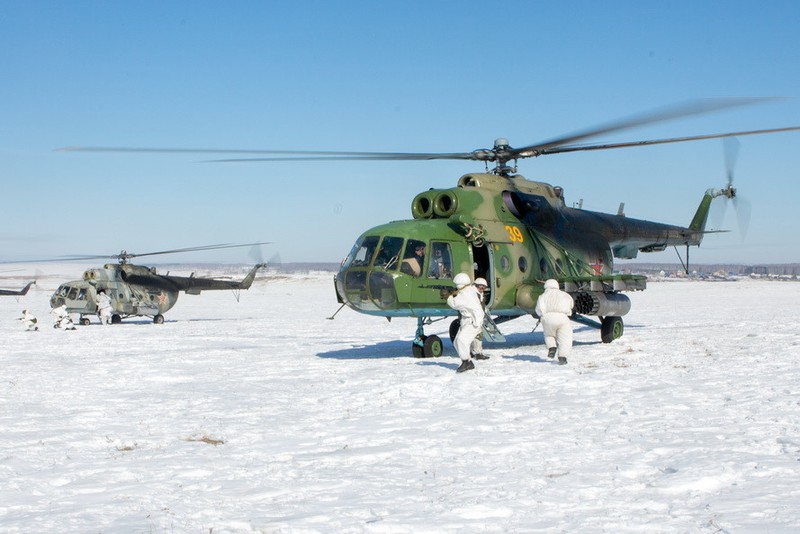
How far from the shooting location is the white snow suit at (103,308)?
1155 inches

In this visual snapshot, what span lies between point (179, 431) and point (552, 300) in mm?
7263

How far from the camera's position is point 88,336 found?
22688 mm

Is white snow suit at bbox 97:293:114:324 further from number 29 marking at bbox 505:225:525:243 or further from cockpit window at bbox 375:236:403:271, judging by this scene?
number 29 marking at bbox 505:225:525:243

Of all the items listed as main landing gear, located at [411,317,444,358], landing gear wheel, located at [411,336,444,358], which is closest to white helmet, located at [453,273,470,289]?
main landing gear, located at [411,317,444,358]

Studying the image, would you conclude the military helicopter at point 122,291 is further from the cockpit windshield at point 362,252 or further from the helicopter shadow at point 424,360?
the cockpit windshield at point 362,252

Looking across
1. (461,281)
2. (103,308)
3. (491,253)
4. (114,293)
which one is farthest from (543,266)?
(114,293)

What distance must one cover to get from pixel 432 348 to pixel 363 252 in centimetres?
239

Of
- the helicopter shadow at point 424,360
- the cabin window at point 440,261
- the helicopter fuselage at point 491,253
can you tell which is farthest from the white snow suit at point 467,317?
the cabin window at point 440,261

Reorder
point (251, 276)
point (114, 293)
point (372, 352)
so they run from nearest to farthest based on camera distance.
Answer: point (372, 352), point (114, 293), point (251, 276)

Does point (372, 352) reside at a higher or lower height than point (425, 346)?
lower

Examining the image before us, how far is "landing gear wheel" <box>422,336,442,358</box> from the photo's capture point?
48.9 ft

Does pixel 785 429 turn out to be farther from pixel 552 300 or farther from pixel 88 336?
pixel 88 336

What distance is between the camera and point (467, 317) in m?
12.9

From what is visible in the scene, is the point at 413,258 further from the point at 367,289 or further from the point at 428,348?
the point at 428,348
